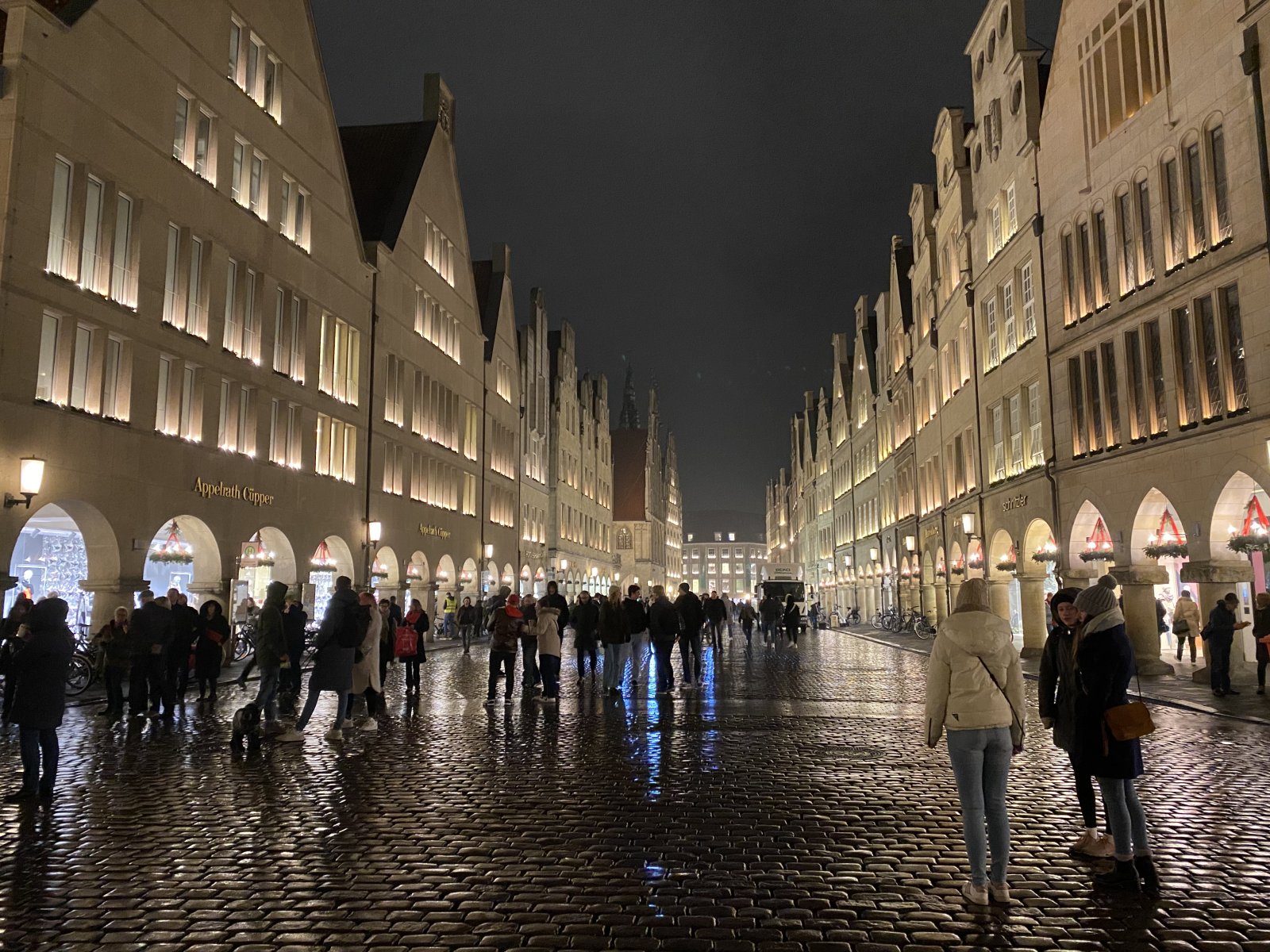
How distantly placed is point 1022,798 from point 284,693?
34.9 ft

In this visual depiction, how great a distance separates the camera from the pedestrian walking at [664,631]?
19734 mm

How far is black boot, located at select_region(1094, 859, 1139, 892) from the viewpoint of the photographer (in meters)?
6.54

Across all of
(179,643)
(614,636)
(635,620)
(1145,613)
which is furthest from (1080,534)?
(179,643)

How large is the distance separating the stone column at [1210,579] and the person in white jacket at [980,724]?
14.7 metres

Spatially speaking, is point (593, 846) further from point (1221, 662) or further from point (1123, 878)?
point (1221, 662)

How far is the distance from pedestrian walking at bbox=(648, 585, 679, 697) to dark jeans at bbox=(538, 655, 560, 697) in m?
2.03

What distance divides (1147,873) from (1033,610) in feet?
74.0

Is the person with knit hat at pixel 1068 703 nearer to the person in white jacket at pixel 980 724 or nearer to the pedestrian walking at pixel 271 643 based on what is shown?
the person in white jacket at pixel 980 724

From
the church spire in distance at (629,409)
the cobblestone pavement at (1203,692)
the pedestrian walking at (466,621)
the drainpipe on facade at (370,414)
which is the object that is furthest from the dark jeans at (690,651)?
the church spire in distance at (629,409)

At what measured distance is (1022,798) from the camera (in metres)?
9.47

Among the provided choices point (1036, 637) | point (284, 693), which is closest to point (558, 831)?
point (284, 693)

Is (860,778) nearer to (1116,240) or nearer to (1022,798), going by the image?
(1022,798)

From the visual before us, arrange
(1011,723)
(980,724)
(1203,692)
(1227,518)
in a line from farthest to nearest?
(1227,518)
(1203,692)
(1011,723)
(980,724)

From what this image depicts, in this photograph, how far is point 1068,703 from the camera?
7.12 metres
